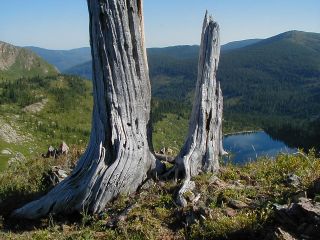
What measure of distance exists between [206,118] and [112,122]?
278cm

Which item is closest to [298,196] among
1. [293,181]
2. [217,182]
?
[293,181]

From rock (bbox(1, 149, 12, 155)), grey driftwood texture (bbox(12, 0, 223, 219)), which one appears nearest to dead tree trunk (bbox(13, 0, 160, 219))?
grey driftwood texture (bbox(12, 0, 223, 219))

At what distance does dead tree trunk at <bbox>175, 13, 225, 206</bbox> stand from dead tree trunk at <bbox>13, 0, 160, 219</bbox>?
1126 millimetres

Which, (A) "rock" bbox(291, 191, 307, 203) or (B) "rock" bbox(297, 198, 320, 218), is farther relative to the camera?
(A) "rock" bbox(291, 191, 307, 203)

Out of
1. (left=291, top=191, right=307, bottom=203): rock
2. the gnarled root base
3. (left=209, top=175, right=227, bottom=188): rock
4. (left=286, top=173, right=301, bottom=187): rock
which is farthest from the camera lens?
the gnarled root base

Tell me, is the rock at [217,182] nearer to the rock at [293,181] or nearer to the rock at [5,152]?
the rock at [293,181]

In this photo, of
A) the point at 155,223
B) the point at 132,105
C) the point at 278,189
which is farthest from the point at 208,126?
the point at 155,223

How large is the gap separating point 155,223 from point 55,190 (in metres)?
3.48

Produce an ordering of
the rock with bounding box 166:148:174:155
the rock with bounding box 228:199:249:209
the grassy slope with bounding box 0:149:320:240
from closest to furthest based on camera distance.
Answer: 1. the grassy slope with bounding box 0:149:320:240
2. the rock with bounding box 228:199:249:209
3. the rock with bounding box 166:148:174:155

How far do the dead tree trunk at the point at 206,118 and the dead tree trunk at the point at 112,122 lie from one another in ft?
3.69

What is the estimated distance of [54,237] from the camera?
9211 millimetres

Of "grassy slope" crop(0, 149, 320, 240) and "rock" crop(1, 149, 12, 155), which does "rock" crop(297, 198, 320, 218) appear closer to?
"grassy slope" crop(0, 149, 320, 240)

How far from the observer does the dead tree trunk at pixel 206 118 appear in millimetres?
11820

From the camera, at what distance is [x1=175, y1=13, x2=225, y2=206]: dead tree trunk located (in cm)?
1182
